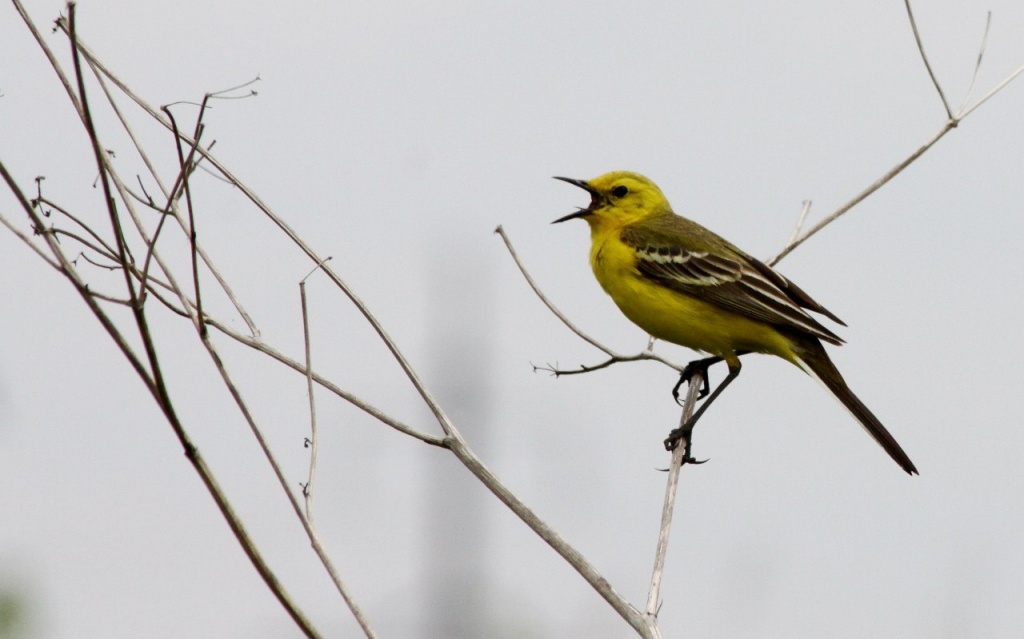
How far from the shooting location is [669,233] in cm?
772

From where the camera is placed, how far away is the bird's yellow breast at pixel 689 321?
278 inches

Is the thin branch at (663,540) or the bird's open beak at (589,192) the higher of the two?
the bird's open beak at (589,192)

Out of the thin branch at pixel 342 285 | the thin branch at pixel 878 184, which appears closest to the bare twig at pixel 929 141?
the thin branch at pixel 878 184

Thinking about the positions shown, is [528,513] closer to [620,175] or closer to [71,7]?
[71,7]

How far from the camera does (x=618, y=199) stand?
8227 millimetres

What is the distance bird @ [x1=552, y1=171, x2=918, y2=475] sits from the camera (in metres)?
6.85

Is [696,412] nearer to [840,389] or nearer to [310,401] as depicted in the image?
[840,389]

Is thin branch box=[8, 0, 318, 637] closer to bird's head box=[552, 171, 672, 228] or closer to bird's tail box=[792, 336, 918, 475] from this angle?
bird's tail box=[792, 336, 918, 475]

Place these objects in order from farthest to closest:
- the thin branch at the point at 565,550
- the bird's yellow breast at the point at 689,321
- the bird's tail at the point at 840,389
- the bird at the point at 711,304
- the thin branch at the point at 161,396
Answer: the bird's yellow breast at the point at 689,321, the bird at the point at 711,304, the bird's tail at the point at 840,389, the thin branch at the point at 565,550, the thin branch at the point at 161,396

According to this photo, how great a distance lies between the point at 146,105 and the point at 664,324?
13.5 feet

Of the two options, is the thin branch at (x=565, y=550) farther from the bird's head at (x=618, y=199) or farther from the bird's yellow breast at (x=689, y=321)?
the bird's head at (x=618, y=199)

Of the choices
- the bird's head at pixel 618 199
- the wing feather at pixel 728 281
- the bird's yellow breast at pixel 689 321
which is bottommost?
the bird's yellow breast at pixel 689 321

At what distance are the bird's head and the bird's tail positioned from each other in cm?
174

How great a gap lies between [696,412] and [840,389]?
92cm
